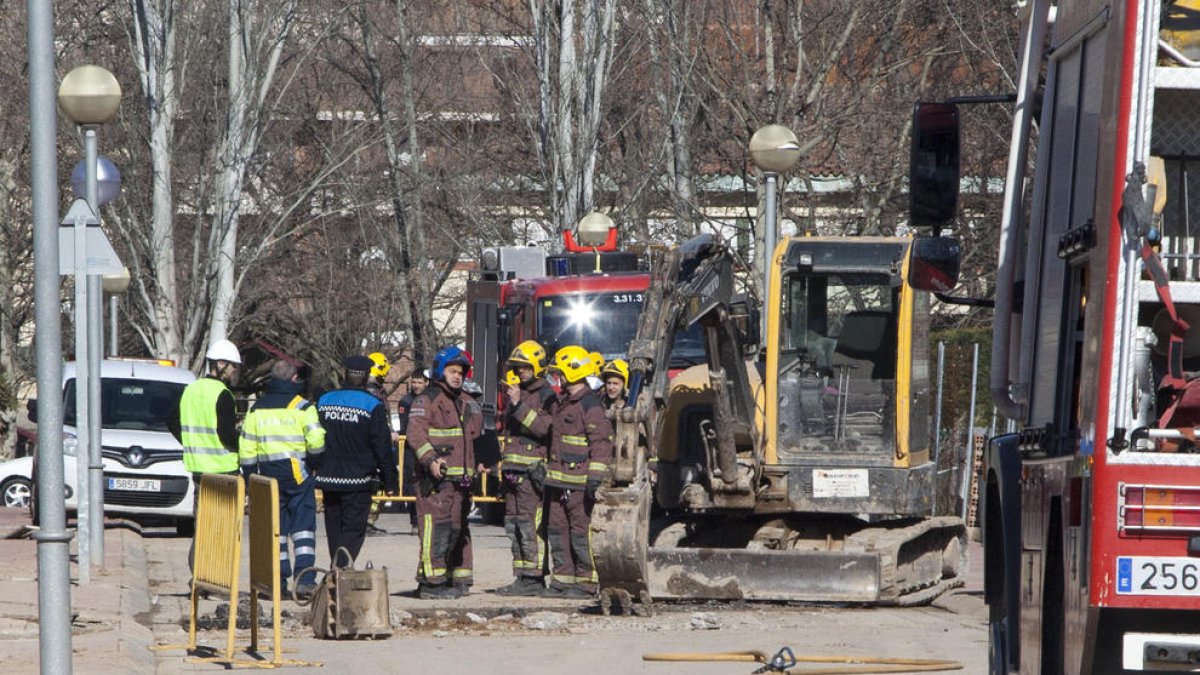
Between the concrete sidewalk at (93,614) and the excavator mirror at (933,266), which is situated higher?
the excavator mirror at (933,266)

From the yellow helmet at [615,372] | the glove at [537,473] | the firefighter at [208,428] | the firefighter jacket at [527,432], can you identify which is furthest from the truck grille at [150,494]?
the firefighter at [208,428]

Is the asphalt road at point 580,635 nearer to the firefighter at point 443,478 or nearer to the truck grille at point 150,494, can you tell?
the firefighter at point 443,478

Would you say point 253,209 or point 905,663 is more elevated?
point 253,209

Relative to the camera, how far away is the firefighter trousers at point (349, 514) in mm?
14461

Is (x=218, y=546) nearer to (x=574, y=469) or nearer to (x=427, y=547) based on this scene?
(x=427, y=547)

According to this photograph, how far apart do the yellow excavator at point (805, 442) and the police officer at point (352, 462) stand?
77.5 inches

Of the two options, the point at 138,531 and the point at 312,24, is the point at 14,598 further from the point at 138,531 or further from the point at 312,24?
the point at 312,24

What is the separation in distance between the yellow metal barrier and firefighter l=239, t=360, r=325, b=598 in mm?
2399

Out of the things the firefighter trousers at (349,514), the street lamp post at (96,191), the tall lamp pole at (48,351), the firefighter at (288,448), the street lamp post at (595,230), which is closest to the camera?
the tall lamp pole at (48,351)

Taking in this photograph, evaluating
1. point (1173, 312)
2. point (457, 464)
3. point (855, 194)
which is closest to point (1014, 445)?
point (1173, 312)

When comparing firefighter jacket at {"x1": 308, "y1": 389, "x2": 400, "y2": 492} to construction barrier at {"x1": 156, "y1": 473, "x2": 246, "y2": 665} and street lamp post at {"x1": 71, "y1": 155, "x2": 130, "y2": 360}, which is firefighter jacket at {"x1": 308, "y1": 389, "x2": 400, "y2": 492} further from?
construction barrier at {"x1": 156, "y1": 473, "x2": 246, "y2": 665}

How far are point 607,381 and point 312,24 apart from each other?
18.9 m

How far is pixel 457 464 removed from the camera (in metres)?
15.0

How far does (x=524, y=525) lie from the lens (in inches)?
628
